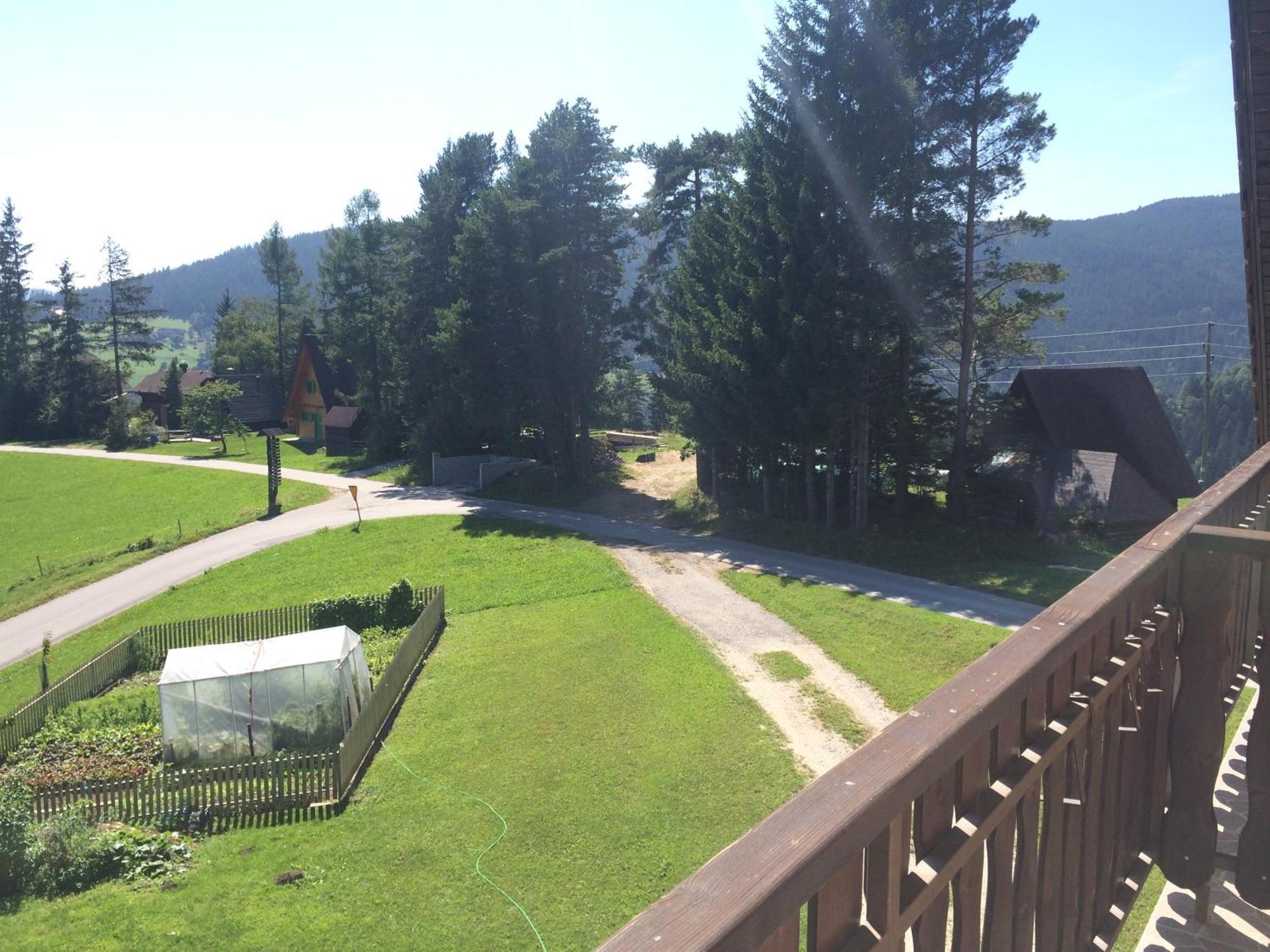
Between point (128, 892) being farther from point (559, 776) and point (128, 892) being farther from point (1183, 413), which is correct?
point (1183, 413)

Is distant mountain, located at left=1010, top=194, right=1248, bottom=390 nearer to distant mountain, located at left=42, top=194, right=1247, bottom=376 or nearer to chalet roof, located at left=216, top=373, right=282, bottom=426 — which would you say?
distant mountain, located at left=42, top=194, right=1247, bottom=376

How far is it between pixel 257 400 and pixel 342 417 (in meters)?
17.3

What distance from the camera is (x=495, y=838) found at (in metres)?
12.1

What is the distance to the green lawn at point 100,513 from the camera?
3494 centimetres

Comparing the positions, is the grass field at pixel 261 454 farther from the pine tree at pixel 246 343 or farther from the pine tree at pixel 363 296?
the pine tree at pixel 246 343

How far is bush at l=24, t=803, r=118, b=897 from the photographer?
1252 cm

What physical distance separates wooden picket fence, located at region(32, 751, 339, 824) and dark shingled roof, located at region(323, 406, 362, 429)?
1867 inches

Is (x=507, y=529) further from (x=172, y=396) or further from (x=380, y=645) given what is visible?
(x=172, y=396)

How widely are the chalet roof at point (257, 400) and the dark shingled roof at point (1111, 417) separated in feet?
201

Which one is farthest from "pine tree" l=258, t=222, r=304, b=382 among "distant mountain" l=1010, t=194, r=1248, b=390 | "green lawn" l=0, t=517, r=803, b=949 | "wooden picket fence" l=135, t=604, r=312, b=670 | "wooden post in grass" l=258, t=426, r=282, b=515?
"distant mountain" l=1010, t=194, r=1248, b=390

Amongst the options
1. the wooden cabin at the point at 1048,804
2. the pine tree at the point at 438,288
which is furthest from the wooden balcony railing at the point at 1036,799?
the pine tree at the point at 438,288

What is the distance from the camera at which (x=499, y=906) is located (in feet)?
34.8

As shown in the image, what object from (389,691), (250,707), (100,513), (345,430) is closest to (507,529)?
(389,691)

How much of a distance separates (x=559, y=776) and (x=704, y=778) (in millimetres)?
2322
